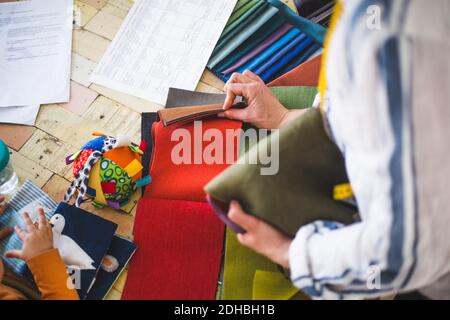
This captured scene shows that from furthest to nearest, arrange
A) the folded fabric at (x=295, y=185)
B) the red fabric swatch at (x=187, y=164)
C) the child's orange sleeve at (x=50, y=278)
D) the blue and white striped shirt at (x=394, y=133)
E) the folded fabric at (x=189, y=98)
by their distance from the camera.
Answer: the folded fabric at (x=189, y=98), the red fabric swatch at (x=187, y=164), the child's orange sleeve at (x=50, y=278), the folded fabric at (x=295, y=185), the blue and white striped shirt at (x=394, y=133)

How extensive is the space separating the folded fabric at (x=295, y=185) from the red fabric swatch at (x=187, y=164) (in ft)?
0.67

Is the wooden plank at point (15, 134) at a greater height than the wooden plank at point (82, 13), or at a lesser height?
lesser

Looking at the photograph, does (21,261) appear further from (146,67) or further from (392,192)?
(392,192)

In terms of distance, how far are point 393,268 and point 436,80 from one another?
0.74 ft

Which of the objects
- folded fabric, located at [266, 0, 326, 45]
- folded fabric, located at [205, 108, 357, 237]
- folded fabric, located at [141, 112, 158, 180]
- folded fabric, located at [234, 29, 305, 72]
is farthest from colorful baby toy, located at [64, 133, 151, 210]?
folded fabric, located at [266, 0, 326, 45]

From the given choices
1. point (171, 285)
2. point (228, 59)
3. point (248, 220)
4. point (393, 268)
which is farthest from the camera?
point (228, 59)

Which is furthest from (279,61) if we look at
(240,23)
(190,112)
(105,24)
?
(105,24)

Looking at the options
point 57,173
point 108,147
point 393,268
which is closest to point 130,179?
point 108,147

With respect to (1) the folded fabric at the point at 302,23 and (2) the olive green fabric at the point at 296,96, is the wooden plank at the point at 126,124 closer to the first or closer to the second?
(2) the olive green fabric at the point at 296,96

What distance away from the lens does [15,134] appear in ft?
3.16

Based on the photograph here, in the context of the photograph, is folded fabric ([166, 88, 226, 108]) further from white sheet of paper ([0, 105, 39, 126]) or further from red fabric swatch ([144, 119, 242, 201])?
white sheet of paper ([0, 105, 39, 126])

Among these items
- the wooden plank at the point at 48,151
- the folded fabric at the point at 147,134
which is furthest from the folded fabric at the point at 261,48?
the wooden plank at the point at 48,151

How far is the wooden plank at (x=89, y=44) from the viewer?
1.07m

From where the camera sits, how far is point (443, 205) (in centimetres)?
44
